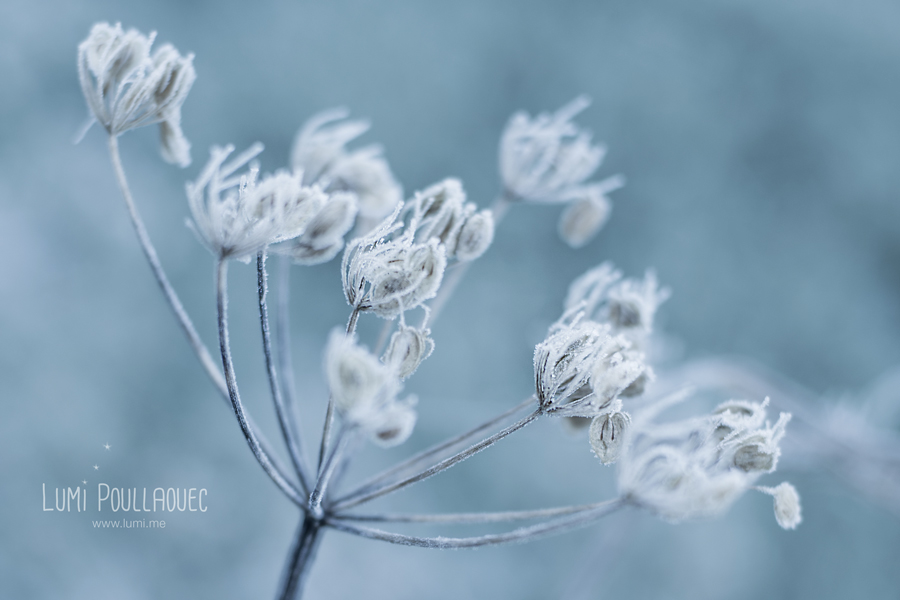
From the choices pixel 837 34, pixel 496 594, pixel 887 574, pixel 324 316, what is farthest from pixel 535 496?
pixel 837 34

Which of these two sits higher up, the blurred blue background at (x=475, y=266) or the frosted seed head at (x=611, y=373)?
the blurred blue background at (x=475, y=266)

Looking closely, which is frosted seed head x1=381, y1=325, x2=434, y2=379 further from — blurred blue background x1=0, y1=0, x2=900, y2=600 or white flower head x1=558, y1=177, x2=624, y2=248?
blurred blue background x1=0, y1=0, x2=900, y2=600

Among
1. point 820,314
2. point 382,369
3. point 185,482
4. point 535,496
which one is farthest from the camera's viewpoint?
point 820,314

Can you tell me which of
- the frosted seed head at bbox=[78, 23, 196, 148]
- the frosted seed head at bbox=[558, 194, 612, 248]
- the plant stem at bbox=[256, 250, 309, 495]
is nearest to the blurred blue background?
the frosted seed head at bbox=[558, 194, 612, 248]

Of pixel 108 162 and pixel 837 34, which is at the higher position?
pixel 837 34

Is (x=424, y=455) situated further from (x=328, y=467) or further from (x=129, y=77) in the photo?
(x=129, y=77)

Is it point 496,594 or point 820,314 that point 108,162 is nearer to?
point 496,594

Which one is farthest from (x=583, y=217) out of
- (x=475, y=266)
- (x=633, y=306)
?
(x=475, y=266)

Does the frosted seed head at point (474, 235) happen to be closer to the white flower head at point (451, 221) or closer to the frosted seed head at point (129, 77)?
the white flower head at point (451, 221)

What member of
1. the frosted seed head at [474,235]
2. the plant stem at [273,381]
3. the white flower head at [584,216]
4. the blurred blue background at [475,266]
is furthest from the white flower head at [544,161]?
the blurred blue background at [475,266]
